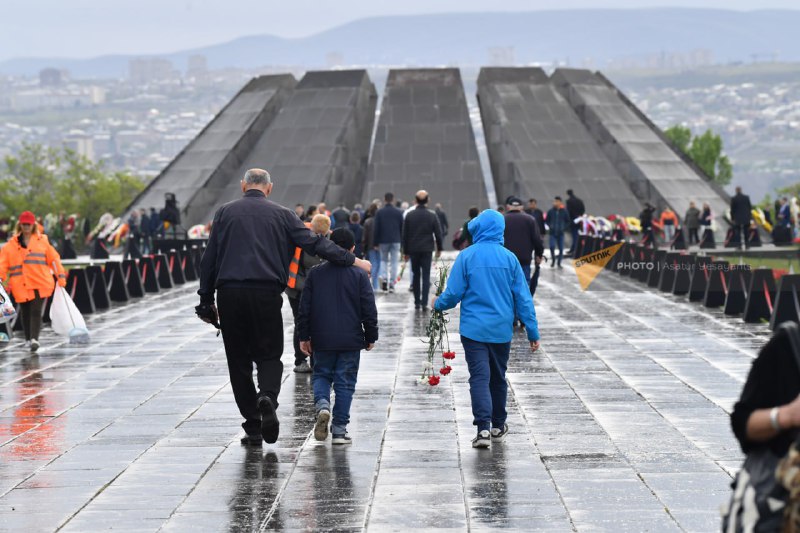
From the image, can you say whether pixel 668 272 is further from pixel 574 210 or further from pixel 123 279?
pixel 574 210

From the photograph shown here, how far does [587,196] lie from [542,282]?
21687mm

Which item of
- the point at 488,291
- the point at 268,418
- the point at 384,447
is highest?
the point at 488,291

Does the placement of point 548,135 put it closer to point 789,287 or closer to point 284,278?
point 789,287

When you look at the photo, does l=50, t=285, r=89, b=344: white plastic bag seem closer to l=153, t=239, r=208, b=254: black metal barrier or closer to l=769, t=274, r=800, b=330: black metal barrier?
l=769, t=274, r=800, b=330: black metal barrier

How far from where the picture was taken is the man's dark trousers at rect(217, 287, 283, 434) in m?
9.28

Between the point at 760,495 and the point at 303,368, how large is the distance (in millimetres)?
9495

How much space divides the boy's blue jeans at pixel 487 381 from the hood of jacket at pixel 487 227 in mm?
732

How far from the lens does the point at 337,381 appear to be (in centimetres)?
967

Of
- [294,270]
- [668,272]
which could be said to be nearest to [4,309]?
[294,270]

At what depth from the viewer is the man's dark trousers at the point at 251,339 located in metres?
9.28

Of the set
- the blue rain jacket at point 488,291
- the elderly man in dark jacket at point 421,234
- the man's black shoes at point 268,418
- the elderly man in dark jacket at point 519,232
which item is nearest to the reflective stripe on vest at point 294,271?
the blue rain jacket at point 488,291

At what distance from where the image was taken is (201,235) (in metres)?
44.2

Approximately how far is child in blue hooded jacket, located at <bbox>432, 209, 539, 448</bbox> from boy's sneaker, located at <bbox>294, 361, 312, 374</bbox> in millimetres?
3925

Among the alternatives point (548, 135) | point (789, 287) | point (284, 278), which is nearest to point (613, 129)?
point (548, 135)
